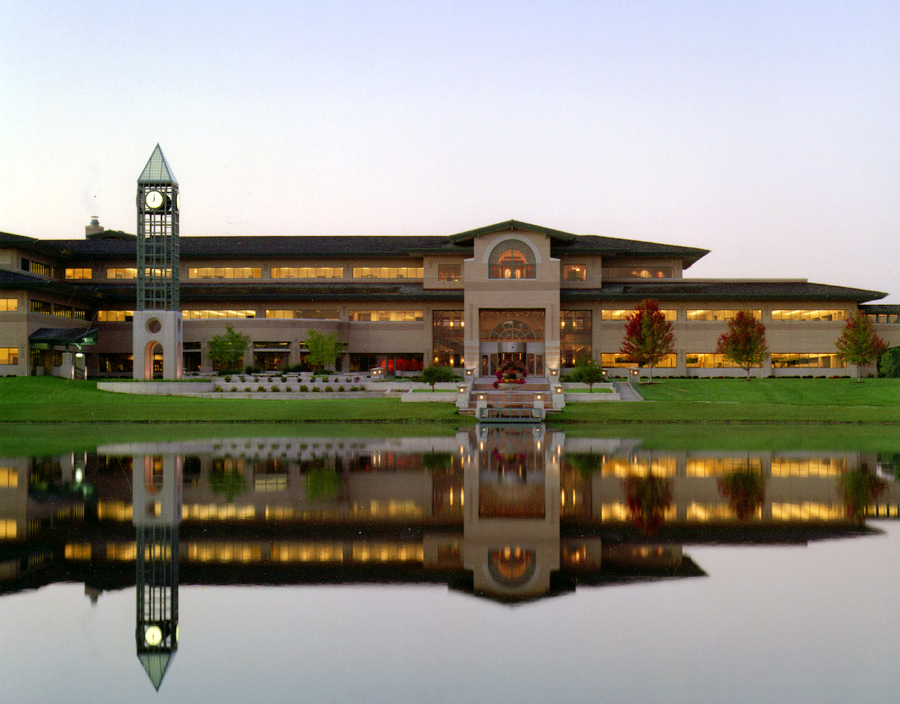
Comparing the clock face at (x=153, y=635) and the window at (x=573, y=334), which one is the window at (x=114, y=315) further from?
the clock face at (x=153, y=635)

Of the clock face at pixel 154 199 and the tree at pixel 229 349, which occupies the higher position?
the clock face at pixel 154 199

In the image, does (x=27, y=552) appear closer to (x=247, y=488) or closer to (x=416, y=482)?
(x=247, y=488)

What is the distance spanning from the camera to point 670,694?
620cm

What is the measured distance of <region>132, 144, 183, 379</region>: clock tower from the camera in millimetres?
57531

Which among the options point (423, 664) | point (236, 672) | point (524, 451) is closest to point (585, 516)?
point (423, 664)

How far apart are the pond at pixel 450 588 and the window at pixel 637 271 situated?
5732 cm

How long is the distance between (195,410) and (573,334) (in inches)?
1564

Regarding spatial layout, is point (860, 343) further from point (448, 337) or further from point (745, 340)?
point (448, 337)

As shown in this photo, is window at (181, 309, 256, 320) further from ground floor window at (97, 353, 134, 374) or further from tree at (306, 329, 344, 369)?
tree at (306, 329, 344, 369)

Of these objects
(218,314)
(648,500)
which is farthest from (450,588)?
(218,314)

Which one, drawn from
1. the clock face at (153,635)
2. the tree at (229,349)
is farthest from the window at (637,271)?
the clock face at (153,635)

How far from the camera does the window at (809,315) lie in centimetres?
6956

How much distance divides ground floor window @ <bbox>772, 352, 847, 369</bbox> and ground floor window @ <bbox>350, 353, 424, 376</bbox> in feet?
115

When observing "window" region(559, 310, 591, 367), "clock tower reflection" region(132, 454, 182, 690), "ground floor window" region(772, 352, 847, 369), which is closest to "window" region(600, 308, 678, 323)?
"window" region(559, 310, 591, 367)
